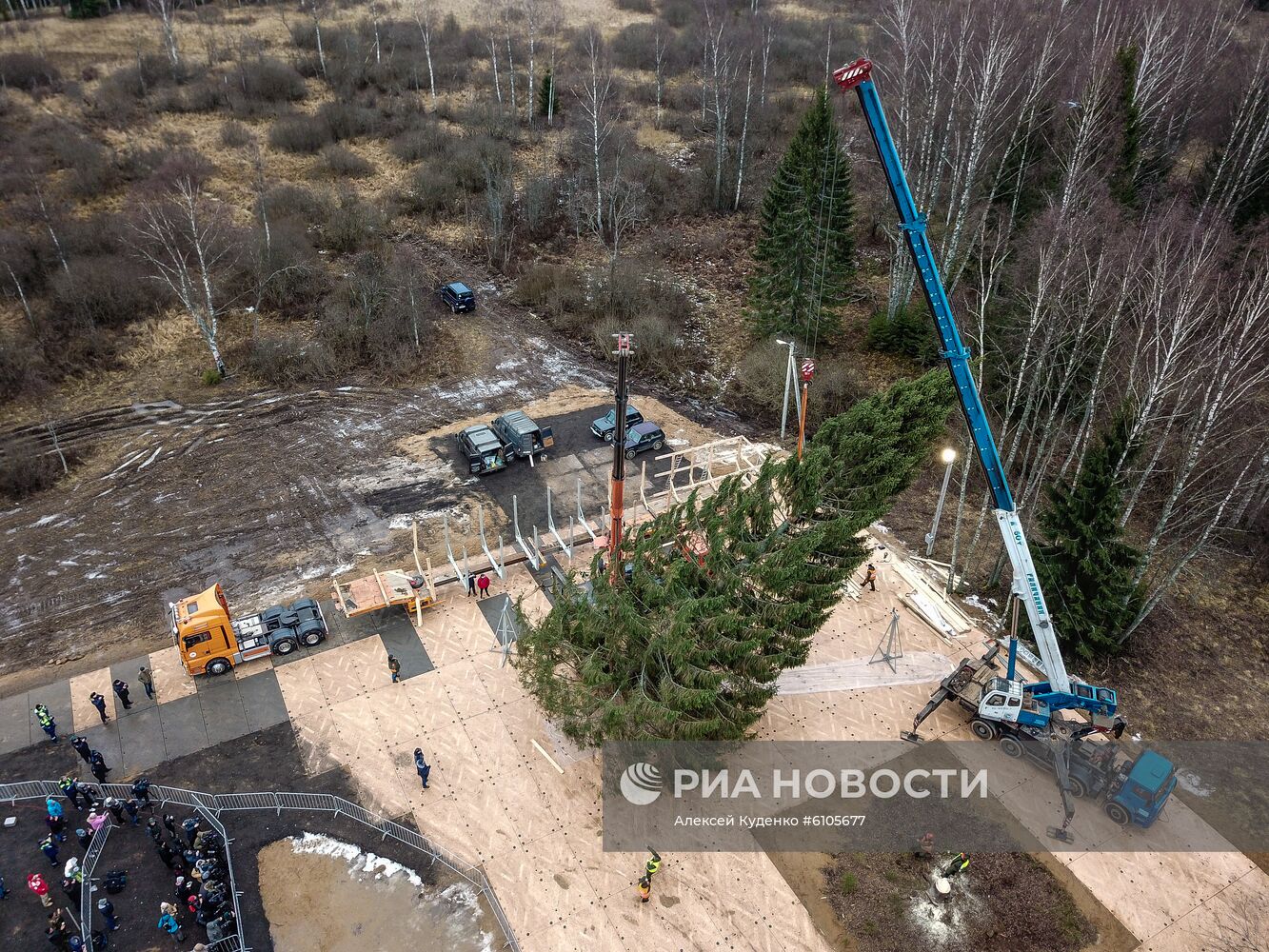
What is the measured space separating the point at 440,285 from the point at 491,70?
32.9m

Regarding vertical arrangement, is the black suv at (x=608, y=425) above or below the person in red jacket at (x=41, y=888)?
above

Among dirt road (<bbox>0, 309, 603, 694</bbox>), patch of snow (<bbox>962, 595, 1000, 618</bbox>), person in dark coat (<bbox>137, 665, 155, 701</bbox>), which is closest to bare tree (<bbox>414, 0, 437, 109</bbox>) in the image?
dirt road (<bbox>0, 309, 603, 694</bbox>)

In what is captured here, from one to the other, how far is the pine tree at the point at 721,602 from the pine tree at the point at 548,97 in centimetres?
4676

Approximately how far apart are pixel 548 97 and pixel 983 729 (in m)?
54.7

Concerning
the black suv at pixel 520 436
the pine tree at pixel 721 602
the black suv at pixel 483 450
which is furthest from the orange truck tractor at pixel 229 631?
the black suv at pixel 520 436

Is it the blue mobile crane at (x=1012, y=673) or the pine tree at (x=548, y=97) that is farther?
the pine tree at (x=548, y=97)

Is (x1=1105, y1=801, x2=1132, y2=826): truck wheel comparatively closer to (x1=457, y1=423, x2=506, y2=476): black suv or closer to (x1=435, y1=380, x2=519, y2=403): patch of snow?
(x1=457, y1=423, x2=506, y2=476): black suv

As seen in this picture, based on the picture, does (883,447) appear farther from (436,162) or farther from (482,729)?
(436,162)

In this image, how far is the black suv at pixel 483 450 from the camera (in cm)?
2925

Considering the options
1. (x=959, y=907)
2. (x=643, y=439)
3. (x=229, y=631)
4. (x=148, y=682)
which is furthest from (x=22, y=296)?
(x=959, y=907)

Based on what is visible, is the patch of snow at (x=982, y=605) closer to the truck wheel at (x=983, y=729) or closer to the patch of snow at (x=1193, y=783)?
the truck wheel at (x=983, y=729)

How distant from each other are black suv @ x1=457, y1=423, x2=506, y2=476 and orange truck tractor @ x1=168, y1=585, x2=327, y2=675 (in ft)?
28.3

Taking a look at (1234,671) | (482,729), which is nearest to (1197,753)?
(1234,671)

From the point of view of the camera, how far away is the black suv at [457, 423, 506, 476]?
29250 mm
